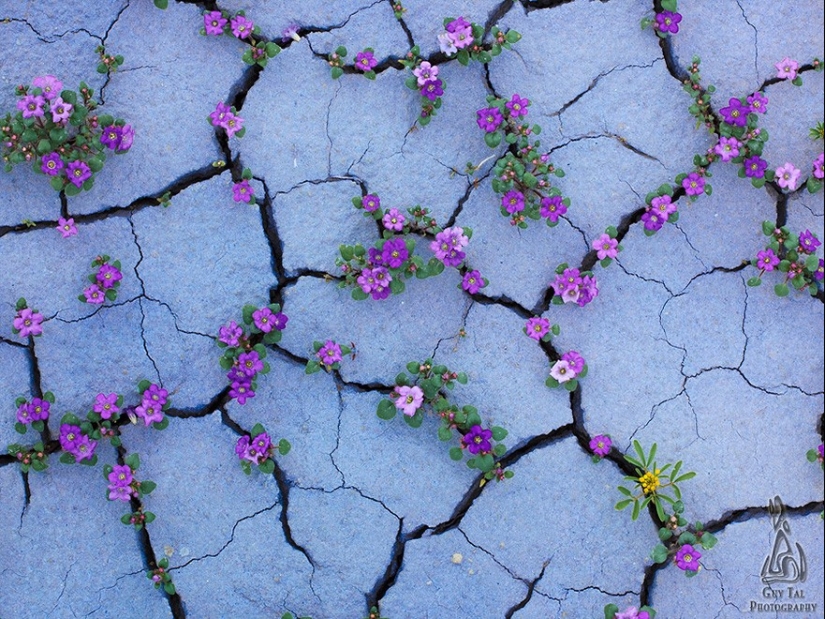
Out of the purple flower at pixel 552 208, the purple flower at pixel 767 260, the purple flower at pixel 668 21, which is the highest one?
the purple flower at pixel 668 21

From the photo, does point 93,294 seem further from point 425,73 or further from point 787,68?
point 787,68

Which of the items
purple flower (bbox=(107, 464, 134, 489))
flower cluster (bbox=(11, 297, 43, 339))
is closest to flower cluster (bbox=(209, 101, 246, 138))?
flower cluster (bbox=(11, 297, 43, 339))

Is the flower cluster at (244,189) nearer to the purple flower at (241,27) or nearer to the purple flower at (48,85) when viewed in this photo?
the purple flower at (241,27)

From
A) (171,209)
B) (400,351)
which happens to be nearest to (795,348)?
(400,351)

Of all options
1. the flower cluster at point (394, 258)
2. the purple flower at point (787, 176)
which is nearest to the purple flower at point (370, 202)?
the flower cluster at point (394, 258)

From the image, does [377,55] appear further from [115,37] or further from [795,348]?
[795,348]

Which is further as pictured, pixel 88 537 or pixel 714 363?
pixel 714 363
